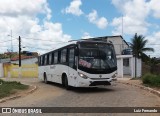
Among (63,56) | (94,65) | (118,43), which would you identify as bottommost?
(94,65)

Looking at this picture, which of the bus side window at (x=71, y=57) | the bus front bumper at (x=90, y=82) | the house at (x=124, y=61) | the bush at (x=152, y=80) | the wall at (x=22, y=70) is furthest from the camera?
the wall at (x=22, y=70)

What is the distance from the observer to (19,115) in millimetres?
11227

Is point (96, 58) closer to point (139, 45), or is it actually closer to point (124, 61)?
point (124, 61)

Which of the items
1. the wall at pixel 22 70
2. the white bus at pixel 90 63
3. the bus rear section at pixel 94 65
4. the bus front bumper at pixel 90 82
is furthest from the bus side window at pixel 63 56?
the wall at pixel 22 70

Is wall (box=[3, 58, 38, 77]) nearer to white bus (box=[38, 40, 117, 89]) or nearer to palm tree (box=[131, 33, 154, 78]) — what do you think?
palm tree (box=[131, 33, 154, 78])

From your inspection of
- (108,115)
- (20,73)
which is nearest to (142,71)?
(20,73)

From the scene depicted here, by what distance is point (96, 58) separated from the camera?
18953mm

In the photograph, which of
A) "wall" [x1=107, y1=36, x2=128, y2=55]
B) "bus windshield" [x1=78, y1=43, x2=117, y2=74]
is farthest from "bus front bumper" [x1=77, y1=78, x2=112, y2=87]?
"wall" [x1=107, y1=36, x2=128, y2=55]

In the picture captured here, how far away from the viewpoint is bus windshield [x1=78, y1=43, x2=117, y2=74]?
18750 mm

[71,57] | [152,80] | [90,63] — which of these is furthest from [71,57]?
[152,80]

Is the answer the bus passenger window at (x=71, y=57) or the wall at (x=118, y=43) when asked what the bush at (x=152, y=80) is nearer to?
the bus passenger window at (x=71, y=57)

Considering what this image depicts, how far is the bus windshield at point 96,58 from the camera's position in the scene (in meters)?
18.8

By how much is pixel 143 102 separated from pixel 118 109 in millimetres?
2395

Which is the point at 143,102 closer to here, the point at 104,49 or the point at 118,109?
the point at 118,109
